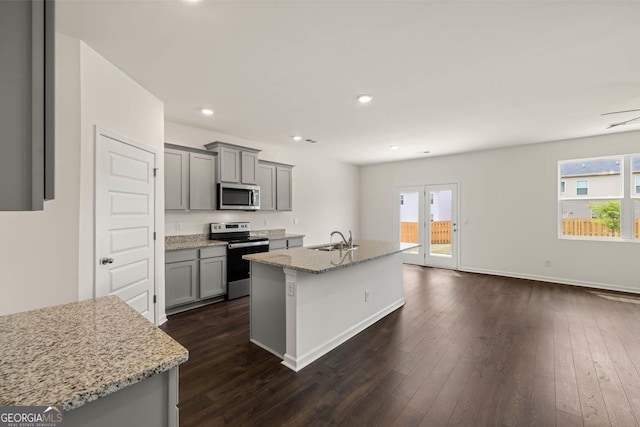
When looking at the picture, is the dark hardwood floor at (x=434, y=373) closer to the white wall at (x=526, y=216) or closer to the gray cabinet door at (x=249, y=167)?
the white wall at (x=526, y=216)

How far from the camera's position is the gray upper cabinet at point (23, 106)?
567 mm

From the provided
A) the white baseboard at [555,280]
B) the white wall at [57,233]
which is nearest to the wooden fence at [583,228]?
the white baseboard at [555,280]

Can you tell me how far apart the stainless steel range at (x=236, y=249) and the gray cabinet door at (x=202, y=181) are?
437mm

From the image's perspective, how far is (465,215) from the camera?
20.8 ft

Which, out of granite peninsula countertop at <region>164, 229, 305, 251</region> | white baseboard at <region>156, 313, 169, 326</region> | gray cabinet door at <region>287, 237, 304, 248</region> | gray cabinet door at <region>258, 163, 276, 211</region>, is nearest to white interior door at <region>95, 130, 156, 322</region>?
white baseboard at <region>156, 313, 169, 326</region>

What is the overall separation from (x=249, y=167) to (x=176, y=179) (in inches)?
47.9

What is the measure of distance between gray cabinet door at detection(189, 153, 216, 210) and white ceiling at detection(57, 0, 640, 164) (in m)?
0.57

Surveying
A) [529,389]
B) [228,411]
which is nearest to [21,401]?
[228,411]

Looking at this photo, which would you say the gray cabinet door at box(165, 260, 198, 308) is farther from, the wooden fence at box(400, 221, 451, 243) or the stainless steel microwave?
the wooden fence at box(400, 221, 451, 243)

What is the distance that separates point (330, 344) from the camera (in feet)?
9.20

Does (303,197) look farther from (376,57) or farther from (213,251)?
(376,57)

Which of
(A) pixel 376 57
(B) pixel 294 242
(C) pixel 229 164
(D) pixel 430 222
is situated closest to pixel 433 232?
(D) pixel 430 222

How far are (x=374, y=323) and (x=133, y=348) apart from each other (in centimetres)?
286

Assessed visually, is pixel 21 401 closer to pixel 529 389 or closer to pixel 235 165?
pixel 529 389
